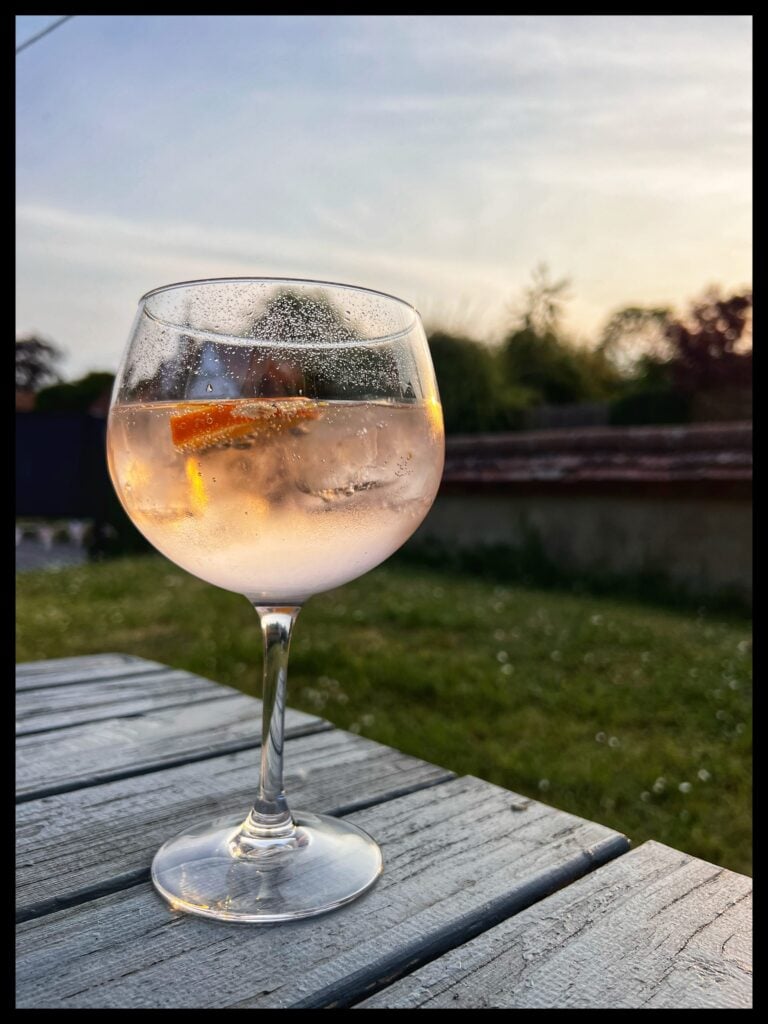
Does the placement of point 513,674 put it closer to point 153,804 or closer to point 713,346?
point 153,804

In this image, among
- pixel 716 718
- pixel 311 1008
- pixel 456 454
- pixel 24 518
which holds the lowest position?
pixel 716 718

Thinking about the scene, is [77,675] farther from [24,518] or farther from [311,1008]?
[24,518]

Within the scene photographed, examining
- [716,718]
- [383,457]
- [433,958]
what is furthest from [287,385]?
[716,718]

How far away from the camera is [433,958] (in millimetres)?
778

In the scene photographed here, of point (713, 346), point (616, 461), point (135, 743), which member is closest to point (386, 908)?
point (135, 743)

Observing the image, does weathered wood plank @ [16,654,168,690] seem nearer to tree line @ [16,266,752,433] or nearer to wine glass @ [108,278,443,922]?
wine glass @ [108,278,443,922]

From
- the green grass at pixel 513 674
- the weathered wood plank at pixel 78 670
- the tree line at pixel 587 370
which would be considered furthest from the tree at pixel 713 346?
the weathered wood plank at pixel 78 670

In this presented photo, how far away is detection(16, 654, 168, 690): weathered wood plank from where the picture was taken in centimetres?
176

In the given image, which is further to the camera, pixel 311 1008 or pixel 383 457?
pixel 383 457

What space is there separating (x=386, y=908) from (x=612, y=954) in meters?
0.22

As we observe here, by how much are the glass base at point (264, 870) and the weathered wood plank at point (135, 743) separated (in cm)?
27

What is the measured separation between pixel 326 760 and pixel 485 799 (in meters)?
0.27

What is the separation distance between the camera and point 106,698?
1.63 m

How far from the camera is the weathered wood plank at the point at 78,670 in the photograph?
5.77ft
